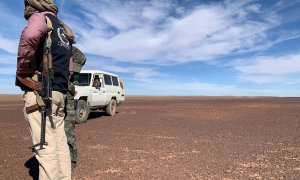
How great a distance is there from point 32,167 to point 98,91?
31.2ft

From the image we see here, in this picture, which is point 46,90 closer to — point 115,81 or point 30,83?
point 30,83

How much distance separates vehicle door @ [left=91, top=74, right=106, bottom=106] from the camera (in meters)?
15.0

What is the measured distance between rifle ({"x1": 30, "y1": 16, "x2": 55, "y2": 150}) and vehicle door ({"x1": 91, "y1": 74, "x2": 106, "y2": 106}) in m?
11.5

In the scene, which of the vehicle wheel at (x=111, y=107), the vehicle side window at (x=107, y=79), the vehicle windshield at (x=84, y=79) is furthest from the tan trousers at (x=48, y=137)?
the vehicle wheel at (x=111, y=107)

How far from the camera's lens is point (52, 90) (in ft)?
11.4

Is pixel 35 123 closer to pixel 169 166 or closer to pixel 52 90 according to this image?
pixel 52 90

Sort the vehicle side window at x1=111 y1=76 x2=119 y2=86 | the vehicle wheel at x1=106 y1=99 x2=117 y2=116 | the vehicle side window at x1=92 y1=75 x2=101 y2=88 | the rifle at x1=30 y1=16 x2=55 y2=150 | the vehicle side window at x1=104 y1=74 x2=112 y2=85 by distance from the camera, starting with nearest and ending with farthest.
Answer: the rifle at x1=30 y1=16 x2=55 y2=150
the vehicle side window at x1=92 y1=75 x2=101 y2=88
the vehicle side window at x1=104 y1=74 x2=112 y2=85
the vehicle wheel at x1=106 y1=99 x2=117 y2=116
the vehicle side window at x1=111 y1=76 x2=119 y2=86

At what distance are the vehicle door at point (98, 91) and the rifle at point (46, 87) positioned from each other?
11.5 meters

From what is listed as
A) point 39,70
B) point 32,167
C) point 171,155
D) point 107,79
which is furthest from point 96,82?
point 39,70

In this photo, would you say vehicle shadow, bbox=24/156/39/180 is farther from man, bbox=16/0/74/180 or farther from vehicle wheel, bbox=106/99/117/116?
vehicle wheel, bbox=106/99/117/116

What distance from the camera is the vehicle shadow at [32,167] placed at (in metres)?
5.50

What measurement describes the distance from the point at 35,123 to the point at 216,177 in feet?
11.0

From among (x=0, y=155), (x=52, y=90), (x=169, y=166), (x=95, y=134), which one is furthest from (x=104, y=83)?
(x=52, y=90)

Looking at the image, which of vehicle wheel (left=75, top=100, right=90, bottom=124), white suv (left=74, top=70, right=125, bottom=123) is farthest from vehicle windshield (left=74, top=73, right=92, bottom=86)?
vehicle wheel (left=75, top=100, right=90, bottom=124)
